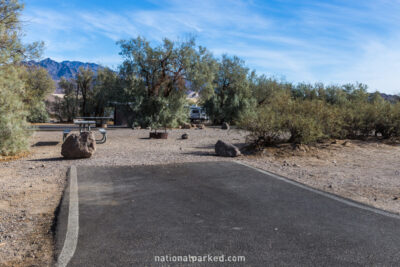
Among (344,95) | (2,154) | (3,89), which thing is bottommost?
(2,154)

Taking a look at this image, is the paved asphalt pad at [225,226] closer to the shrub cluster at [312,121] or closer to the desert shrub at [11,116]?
the desert shrub at [11,116]

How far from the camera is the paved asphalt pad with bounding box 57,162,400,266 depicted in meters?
3.19

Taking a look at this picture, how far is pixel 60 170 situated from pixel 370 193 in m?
6.63

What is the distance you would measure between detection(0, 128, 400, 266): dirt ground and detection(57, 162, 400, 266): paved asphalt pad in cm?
39

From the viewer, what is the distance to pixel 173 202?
5.08 meters

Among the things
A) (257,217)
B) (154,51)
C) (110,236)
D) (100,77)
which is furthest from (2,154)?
(100,77)

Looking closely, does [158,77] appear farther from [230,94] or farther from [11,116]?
[11,116]

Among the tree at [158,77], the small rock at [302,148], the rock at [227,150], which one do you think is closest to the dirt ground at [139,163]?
the small rock at [302,148]

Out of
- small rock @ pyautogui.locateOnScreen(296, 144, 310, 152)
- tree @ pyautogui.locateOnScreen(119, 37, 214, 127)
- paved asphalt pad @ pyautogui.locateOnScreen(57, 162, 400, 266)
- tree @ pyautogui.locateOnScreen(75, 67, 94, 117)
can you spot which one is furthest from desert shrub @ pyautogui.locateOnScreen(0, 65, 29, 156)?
tree @ pyautogui.locateOnScreen(75, 67, 94, 117)

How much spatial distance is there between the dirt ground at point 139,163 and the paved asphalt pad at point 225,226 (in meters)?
0.39

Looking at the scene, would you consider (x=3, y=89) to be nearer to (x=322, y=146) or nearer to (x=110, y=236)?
(x=110, y=236)

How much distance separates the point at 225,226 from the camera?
3.99m

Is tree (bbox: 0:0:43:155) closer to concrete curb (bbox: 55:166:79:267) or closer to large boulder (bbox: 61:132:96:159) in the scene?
large boulder (bbox: 61:132:96:159)

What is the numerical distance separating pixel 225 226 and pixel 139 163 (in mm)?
5254
